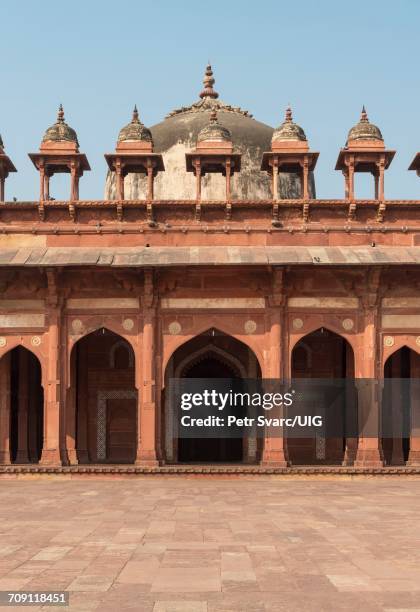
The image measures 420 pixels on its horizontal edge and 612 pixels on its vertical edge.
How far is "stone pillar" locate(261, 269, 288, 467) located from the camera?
A: 14387 millimetres

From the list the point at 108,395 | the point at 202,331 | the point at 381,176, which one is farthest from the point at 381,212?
the point at 108,395

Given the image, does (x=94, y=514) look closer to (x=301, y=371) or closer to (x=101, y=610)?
(x=101, y=610)

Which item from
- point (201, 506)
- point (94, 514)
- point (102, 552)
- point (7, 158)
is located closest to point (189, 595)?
point (102, 552)

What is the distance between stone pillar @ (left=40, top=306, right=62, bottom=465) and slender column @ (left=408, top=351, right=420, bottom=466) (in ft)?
20.6

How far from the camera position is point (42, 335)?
1491cm

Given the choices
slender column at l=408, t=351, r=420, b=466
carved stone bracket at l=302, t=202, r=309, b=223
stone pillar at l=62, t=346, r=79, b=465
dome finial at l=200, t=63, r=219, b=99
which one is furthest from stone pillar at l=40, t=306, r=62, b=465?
dome finial at l=200, t=63, r=219, b=99

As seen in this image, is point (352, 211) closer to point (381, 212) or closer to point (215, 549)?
point (381, 212)

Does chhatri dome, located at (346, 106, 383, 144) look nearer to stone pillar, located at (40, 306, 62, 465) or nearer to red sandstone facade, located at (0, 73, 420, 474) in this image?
red sandstone facade, located at (0, 73, 420, 474)

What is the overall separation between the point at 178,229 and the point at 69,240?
198cm

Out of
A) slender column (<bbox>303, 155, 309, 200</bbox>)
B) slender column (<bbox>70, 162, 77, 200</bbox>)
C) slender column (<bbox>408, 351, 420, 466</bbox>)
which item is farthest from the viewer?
slender column (<bbox>70, 162, 77, 200</bbox>)

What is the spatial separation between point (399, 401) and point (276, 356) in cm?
295

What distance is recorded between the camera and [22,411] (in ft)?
55.0

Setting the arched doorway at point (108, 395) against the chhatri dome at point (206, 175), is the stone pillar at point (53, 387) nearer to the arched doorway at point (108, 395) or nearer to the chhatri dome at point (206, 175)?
the arched doorway at point (108, 395)

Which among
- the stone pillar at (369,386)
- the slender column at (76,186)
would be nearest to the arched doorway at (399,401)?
the stone pillar at (369,386)
